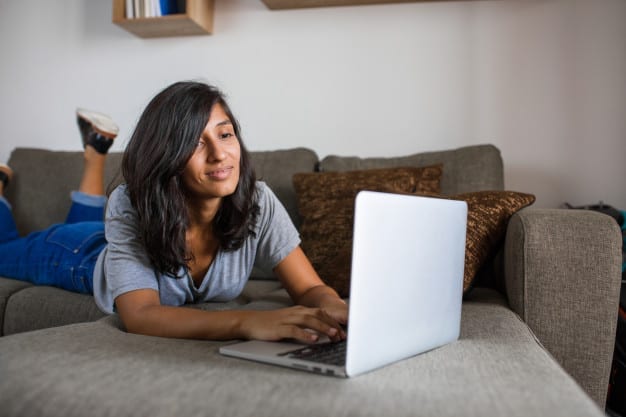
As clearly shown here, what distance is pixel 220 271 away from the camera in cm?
142

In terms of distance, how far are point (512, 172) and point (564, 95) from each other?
Result: 349 millimetres

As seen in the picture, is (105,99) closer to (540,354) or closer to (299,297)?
(299,297)

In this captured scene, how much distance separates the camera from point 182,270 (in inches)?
52.9

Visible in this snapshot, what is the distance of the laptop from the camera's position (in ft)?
2.52

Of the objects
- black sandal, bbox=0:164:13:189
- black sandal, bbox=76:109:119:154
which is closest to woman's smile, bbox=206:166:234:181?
black sandal, bbox=76:109:119:154

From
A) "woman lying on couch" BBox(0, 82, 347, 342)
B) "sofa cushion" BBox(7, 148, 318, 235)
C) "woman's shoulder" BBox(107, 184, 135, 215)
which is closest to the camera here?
"woman lying on couch" BBox(0, 82, 347, 342)

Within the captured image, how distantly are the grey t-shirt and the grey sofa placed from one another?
0.26ft

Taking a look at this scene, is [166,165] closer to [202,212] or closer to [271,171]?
[202,212]

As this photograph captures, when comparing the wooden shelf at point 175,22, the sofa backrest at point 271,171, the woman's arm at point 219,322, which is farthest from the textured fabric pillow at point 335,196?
the wooden shelf at point 175,22

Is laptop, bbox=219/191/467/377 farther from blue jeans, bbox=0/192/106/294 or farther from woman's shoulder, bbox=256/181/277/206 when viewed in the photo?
blue jeans, bbox=0/192/106/294

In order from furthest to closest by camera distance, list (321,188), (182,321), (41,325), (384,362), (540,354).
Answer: (321,188) < (41,325) < (182,321) < (540,354) < (384,362)

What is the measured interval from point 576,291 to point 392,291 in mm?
690

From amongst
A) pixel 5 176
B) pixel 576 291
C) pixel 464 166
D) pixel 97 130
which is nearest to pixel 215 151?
pixel 576 291

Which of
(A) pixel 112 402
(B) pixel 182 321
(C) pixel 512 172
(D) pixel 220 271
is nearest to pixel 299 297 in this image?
(D) pixel 220 271
